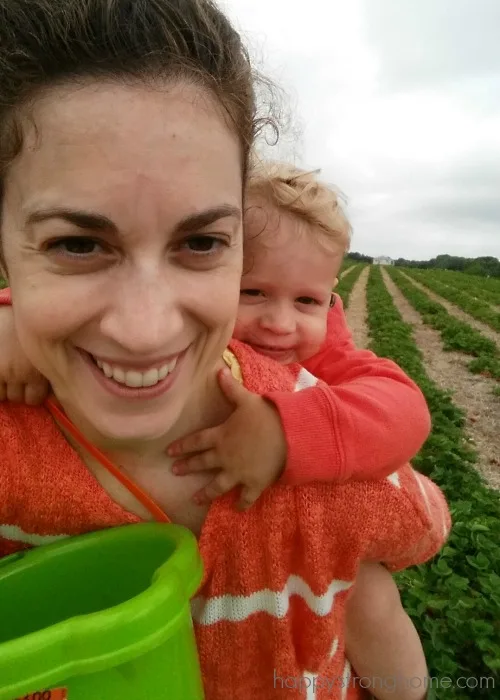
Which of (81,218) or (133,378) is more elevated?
(81,218)

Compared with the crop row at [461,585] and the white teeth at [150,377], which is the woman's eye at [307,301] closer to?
the white teeth at [150,377]

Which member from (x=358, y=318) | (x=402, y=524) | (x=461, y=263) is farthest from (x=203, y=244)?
(x=461, y=263)

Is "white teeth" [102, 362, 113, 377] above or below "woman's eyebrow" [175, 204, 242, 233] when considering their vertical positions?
below

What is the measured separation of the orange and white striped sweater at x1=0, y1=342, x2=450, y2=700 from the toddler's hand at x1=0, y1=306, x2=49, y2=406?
0.12 feet

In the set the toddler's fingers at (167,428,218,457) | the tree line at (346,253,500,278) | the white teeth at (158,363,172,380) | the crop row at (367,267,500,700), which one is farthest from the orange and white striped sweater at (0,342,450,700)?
the tree line at (346,253,500,278)

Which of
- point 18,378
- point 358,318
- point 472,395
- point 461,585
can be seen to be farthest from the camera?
point 358,318

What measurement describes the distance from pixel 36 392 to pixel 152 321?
0.49 metres

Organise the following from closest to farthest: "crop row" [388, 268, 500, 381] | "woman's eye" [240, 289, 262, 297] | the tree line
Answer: "woman's eye" [240, 289, 262, 297], "crop row" [388, 268, 500, 381], the tree line

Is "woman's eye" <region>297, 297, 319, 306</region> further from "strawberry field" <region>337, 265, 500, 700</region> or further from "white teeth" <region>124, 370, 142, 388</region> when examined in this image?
"strawberry field" <region>337, 265, 500, 700</region>

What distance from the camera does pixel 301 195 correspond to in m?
1.90

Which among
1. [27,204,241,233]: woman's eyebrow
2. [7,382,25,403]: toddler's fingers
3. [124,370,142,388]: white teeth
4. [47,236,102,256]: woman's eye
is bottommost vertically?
[7,382,25,403]: toddler's fingers

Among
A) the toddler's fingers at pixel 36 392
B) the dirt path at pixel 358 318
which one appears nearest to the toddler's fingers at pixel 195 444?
the toddler's fingers at pixel 36 392

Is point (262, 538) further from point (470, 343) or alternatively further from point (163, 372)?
point (470, 343)

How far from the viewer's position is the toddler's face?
1.90 meters
